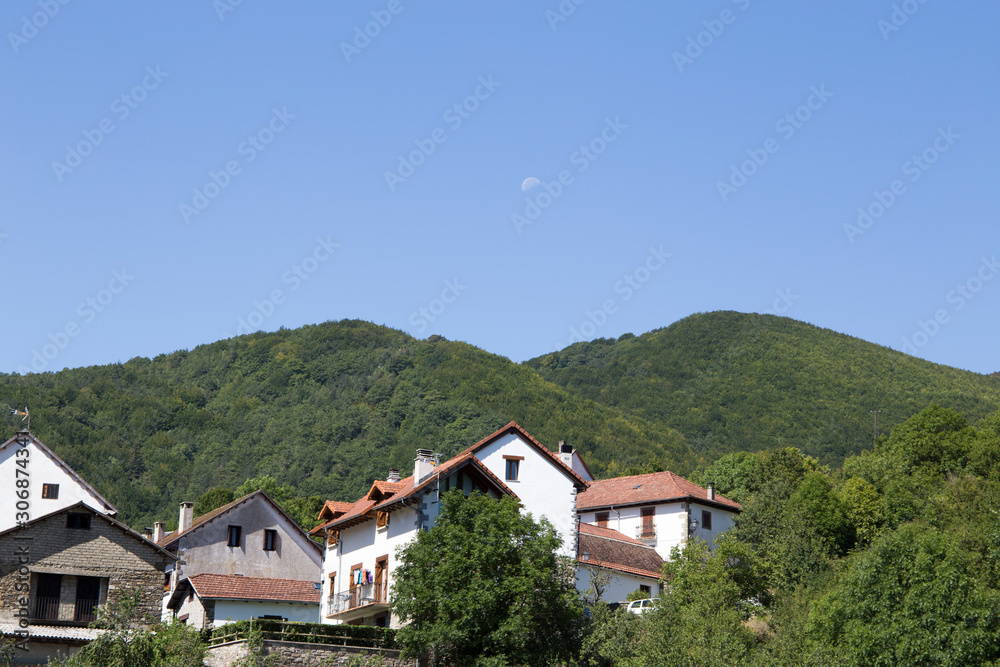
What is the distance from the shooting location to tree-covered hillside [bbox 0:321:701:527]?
137 meters

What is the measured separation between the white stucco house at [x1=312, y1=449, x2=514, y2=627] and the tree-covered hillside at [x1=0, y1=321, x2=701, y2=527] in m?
71.2

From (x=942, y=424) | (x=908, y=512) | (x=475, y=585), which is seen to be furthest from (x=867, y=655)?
(x=942, y=424)

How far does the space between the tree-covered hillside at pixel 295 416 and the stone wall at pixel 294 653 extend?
81805 mm

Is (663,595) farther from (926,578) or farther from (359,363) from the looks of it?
(359,363)

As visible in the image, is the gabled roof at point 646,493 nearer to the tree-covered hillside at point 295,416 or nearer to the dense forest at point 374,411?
the tree-covered hillside at point 295,416

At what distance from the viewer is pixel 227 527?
56.1m

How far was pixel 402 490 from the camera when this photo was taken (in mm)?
47156

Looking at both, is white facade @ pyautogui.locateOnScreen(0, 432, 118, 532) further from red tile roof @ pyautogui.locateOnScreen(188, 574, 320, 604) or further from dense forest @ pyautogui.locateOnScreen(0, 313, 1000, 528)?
dense forest @ pyautogui.locateOnScreen(0, 313, 1000, 528)

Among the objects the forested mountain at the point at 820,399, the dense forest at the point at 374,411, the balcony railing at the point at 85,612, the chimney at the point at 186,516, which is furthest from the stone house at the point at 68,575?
the forested mountain at the point at 820,399

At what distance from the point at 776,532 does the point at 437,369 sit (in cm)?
12118

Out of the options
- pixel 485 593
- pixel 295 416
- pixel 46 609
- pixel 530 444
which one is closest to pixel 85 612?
pixel 46 609

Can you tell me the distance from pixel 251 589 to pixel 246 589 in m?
0.34

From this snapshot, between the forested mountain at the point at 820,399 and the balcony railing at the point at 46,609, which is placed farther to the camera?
the forested mountain at the point at 820,399

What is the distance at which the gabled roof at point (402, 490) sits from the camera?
44844 mm
